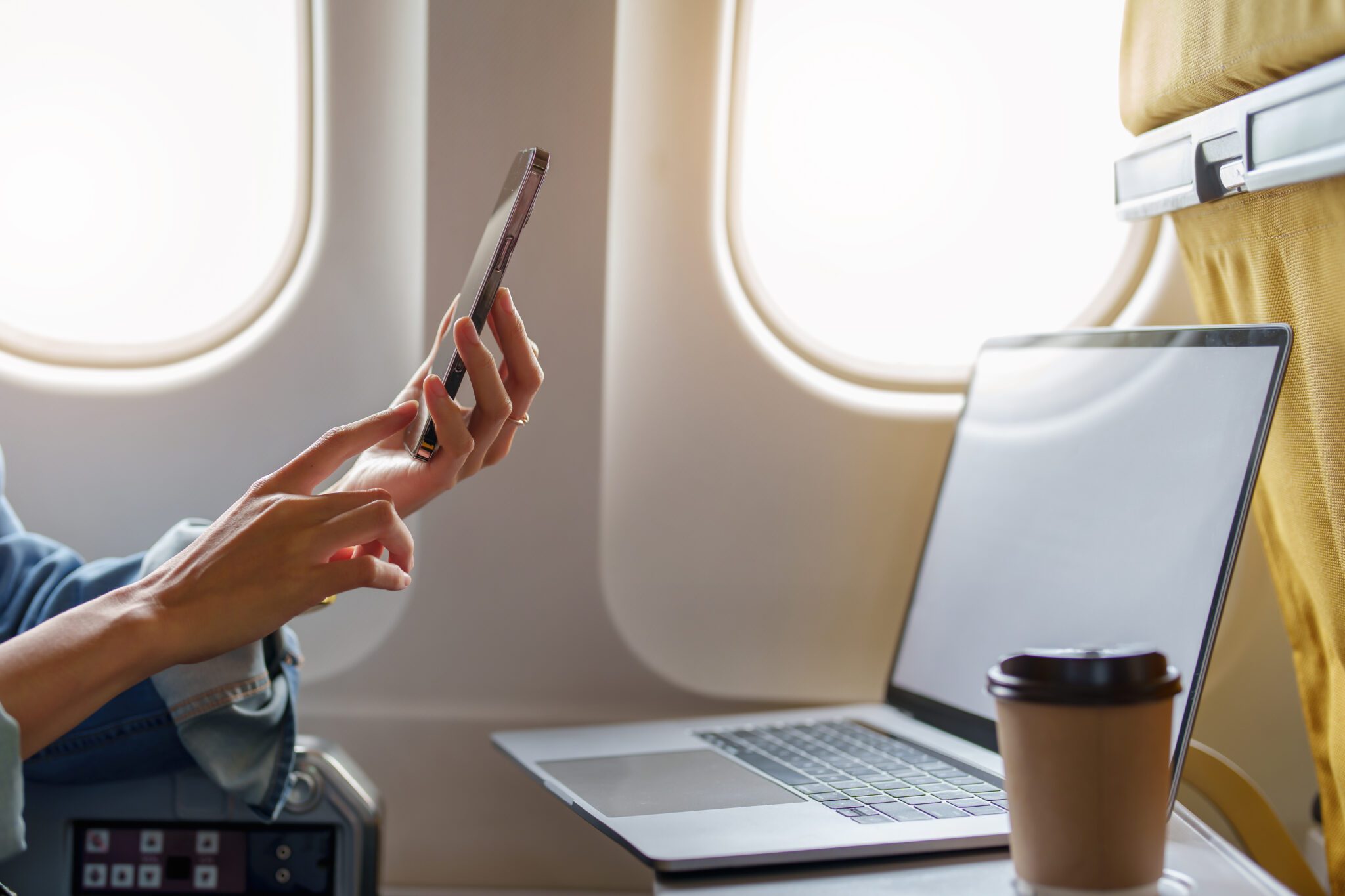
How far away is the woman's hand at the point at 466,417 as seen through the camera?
0.82 meters

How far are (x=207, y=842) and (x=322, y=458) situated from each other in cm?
39

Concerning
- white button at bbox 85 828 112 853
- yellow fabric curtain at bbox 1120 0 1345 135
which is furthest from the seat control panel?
yellow fabric curtain at bbox 1120 0 1345 135

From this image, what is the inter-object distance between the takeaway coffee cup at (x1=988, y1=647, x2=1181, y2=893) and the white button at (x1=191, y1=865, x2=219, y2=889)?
27.4 inches

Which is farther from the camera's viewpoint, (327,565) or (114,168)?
(114,168)

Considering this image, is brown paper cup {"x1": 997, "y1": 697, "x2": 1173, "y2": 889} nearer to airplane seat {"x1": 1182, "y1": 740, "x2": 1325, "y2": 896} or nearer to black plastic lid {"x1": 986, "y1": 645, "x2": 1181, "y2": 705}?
black plastic lid {"x1": 986, "y1": 645, "x2": 1181, "y2": 705}

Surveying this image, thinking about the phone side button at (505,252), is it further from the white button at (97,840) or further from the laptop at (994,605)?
the white button at (97,840)

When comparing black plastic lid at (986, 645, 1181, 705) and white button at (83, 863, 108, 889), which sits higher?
black plastic lid at (986, 645, 1181, 705)

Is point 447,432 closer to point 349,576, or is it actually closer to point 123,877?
point 349,576

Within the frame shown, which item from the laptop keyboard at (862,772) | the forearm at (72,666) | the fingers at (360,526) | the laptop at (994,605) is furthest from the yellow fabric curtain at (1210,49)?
the forearm at (72,666)

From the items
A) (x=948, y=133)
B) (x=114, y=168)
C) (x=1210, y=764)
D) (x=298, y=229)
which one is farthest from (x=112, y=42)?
(x=1210, y=764)

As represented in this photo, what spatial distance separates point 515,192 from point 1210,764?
2.80ft

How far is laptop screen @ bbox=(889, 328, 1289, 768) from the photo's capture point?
2.64 feet

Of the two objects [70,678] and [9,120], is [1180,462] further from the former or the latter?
[9,120]

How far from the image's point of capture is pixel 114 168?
1286 mm
